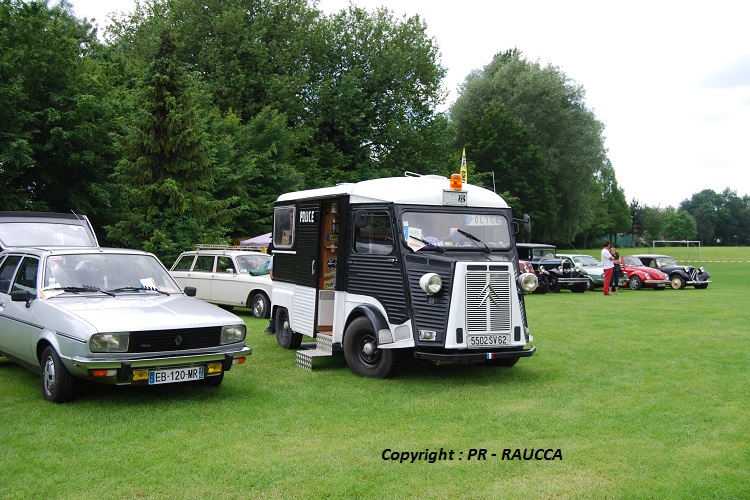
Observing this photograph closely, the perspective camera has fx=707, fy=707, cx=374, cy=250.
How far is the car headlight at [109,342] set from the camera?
6.88 m

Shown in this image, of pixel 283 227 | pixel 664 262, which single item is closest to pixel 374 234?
pixel 283 227

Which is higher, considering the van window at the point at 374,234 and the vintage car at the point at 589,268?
the van window at the point at 374,234

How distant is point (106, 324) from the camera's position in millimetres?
6992

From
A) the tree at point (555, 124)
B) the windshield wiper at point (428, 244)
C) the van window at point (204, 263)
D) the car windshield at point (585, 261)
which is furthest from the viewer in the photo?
the tree at point (555, 124)

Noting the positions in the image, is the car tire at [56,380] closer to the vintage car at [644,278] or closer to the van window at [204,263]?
the van window at [204,263]

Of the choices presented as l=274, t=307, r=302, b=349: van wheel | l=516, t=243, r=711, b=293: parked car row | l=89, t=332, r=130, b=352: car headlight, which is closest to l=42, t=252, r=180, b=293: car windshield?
l=89, t=332, r=130, b=352: car headlight

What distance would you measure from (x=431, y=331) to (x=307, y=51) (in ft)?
108

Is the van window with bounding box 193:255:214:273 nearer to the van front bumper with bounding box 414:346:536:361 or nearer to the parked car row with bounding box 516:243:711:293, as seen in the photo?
the van front bumper with bounding box 414:346:536:361

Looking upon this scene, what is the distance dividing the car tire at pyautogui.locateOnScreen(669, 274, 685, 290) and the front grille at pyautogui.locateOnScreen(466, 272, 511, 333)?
22.5m

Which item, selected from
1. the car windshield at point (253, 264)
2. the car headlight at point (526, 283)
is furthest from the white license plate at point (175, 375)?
the car windshield at point (253, 264)

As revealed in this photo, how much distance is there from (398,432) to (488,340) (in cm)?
246

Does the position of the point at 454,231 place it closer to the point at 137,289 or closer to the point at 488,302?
the point at 488,302

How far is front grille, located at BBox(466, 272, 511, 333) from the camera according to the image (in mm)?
8523

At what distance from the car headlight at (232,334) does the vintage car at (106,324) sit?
0.01 m
